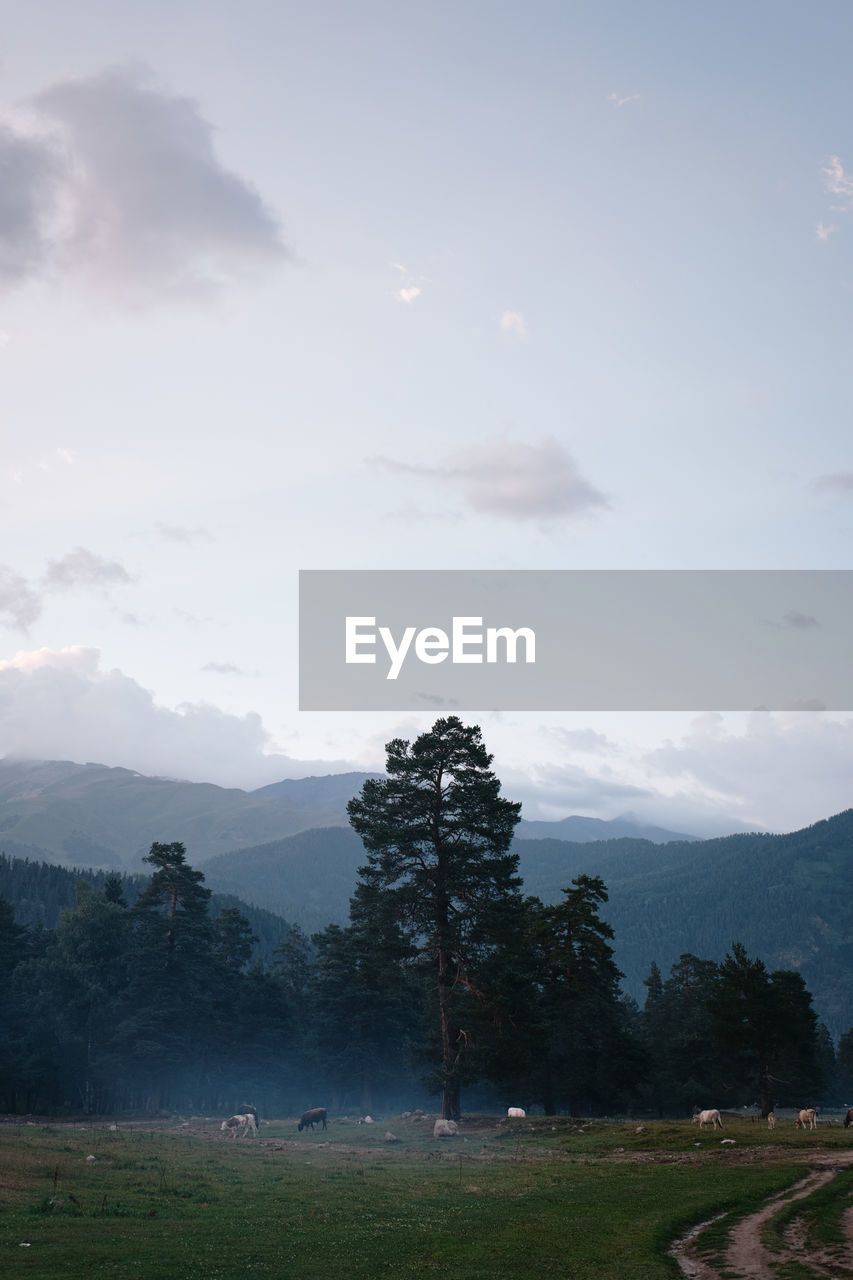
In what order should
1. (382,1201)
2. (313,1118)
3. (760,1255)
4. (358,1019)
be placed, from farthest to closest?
(358,1019), (313,1118), (382,1201), (760,1255)

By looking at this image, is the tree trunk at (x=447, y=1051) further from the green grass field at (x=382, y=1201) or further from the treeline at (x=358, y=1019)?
the green grass field at (x=382, y=1201)

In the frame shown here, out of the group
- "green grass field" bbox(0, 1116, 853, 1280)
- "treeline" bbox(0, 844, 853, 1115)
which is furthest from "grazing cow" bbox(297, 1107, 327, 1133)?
"green grass field" bbox(0, 1116, 853, 1280)

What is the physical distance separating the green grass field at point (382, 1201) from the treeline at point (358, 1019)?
12.4 metres

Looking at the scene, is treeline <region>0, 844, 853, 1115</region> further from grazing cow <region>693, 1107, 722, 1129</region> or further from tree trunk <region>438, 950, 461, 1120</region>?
grazing cow <region>693, 1107, 722, 1129</region>

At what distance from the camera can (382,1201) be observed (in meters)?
30.5

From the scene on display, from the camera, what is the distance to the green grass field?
20.6 m

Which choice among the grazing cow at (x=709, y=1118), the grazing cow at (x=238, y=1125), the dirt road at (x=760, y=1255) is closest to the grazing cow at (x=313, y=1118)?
the grazing cow at (x=238, y=1125)

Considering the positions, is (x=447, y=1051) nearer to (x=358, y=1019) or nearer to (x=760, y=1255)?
(x=760, y=1255)

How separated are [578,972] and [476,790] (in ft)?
67.3

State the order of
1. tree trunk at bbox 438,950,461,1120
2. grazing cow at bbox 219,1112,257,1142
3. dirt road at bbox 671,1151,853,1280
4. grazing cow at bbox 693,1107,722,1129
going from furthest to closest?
grazing cow at bbox 219,1112,257,1142 → tree trunk at bbox 438,950,461,1120 → grazing cow at bbox 693,1107,722,1129 → dirt road at bbox 671,1151,853,1280

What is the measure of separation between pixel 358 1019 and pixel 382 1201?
227ft

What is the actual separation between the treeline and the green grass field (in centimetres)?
1235

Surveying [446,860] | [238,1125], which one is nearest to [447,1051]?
[446,860]

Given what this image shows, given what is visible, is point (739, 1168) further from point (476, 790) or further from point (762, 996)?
point (762, 996)
